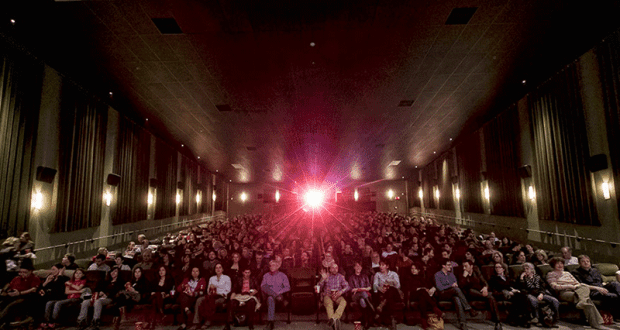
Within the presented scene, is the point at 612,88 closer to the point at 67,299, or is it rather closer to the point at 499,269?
the point at 499,269

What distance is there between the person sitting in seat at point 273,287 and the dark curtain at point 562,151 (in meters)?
6.94

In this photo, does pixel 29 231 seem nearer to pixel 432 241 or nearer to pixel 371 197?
pixel 432 241

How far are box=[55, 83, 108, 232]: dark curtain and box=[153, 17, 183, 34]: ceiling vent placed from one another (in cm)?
414

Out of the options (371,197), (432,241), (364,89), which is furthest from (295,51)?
(371,197)

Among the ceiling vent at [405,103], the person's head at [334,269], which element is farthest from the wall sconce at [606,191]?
the person's head at [334,269]

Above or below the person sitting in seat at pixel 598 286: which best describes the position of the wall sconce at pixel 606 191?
above

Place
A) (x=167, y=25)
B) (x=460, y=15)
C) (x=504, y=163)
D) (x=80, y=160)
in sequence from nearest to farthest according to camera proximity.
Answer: (x=460, y=15) < (x=167, y=25) < (x=80, y=160) < (x=504, y=163)

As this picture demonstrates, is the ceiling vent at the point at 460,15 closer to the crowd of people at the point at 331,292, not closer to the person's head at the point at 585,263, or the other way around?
the crowd of people at the point at 331,292

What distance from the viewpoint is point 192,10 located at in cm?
499

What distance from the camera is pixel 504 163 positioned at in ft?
36.5

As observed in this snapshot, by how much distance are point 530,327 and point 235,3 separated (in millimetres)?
7543

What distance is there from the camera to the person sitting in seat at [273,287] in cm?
602

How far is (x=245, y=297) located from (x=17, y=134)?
5531mm

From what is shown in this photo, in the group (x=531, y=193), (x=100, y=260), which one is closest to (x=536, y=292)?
(x=531, y=193)
